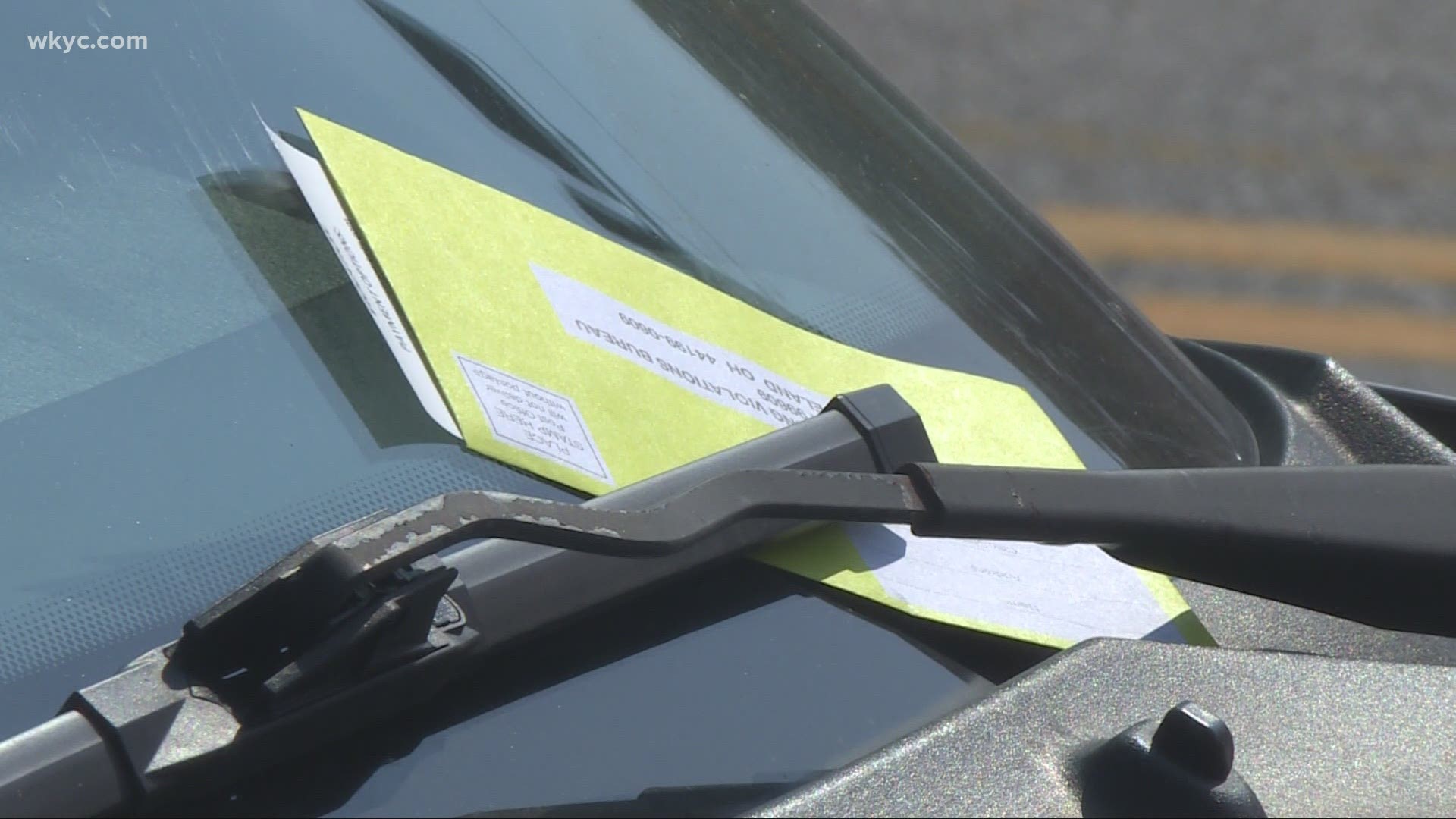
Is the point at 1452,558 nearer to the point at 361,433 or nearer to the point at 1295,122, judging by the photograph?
the point at 361,433

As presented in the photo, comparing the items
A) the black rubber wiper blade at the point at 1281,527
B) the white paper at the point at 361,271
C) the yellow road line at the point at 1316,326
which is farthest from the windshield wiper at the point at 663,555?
the yellow road line at the point at 1316,326

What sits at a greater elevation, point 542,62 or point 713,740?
point 542,62

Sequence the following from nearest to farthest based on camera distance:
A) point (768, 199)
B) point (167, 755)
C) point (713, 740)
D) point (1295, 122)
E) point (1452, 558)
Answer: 1. point (167, 755)
2. point (713, 740)
3. point (1452, 558)
4. point (768, 199)
5. point (1295, 122)

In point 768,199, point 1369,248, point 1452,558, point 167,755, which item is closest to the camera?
point 167,755

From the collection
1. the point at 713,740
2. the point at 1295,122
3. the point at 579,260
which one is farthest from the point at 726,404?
the point at 1295,122

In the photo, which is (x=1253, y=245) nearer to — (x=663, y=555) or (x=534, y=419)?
(x=534, y=419)

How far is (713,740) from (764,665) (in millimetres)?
60

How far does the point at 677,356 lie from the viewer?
1.01 m

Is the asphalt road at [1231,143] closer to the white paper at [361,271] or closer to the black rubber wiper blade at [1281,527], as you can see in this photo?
the black rubber wiper blade at [1281,527]

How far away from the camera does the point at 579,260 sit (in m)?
1.04

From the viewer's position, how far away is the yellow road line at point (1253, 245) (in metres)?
5.88

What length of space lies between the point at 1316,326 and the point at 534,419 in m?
5.18

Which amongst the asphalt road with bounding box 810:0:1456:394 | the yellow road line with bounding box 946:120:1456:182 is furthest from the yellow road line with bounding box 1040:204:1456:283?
the yellow road line with bounding box 946:120:1456:182

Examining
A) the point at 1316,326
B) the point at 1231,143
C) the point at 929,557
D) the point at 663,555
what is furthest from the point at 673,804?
the point at 1231,143
